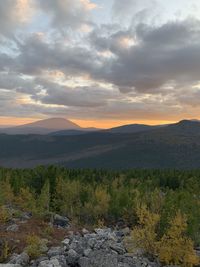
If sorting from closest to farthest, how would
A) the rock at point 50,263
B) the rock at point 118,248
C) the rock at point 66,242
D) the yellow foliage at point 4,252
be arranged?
the rock at point 50,263, the yellow foliage at point 4,252, the rock at point 118,248, the rock at point 66,242

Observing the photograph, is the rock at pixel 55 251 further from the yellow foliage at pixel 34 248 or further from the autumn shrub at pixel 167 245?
the autumn shrub at pixel 167 245

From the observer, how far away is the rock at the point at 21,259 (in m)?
22.1

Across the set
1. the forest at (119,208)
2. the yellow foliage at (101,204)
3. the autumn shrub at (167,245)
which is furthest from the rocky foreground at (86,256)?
the yellow foliage at (101,204)

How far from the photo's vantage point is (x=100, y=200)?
52969 millimetres

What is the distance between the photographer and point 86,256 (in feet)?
77.2

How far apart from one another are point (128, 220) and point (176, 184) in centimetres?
7668

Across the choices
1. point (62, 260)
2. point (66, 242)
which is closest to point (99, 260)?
point (62, 260)

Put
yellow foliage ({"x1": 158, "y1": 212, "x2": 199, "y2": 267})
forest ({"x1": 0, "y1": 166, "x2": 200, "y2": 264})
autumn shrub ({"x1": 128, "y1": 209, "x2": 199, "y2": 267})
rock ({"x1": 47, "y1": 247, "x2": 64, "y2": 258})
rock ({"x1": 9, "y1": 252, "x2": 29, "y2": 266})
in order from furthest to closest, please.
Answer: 1. forest ({"x1": 0, "y1": 166, "x2": 200, "y2": 264})
2. autumn shrub ({"x1": 128, "y1": 209, "x2": 199, "y2": 267})
3. yellow foliage ({"x1": 158, "y1": 212, "x2": 199, "y2": 267})
4. rock ({"x1": 47, "y1": 247, "x2": 64, "y2": 258})
5. rock ({"x1": 9, "y1": 252, "x2": 29, "y2": 266})

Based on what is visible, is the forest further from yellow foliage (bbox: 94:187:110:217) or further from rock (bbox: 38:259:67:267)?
rock (bbox: 38:259:67:267)

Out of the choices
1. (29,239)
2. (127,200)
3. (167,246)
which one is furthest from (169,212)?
(127,200)

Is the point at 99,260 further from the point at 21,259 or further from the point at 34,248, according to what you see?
the point at 21,259

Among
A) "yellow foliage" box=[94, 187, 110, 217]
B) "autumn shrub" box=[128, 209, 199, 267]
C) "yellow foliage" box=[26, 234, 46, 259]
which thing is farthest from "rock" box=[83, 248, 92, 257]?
"yellow foliage" box=[94, 187, 110, 217]

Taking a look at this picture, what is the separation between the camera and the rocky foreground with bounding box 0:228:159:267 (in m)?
22.3

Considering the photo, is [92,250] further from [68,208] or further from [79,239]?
[68,208]
